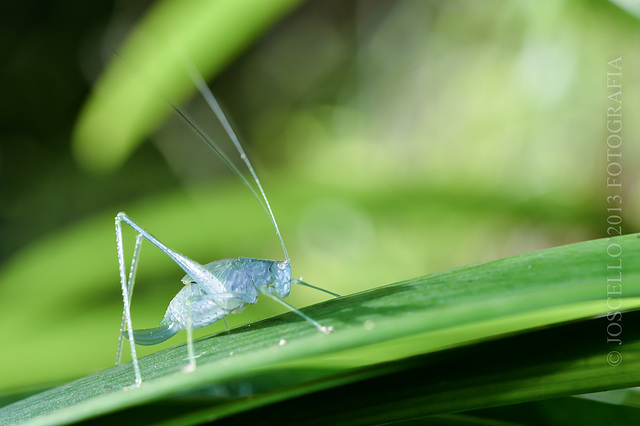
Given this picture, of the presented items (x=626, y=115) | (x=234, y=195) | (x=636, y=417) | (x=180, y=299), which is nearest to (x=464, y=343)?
(x=636, y=417)

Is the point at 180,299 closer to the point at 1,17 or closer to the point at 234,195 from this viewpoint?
the point at 234,195

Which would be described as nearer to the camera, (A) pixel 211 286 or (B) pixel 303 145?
(A) pixel 211 286

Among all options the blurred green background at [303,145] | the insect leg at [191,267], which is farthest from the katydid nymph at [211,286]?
the blurred green background at [303,145]

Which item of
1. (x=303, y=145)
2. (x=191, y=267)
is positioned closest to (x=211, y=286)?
(x=191, y=267)

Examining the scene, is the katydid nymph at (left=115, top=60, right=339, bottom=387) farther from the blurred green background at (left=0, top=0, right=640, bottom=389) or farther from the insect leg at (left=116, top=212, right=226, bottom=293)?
the blurred green background at (left=0, top=0, right=640, bottom=389)

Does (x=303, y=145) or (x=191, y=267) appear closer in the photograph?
(x=191, y=267)

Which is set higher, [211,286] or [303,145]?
[303,145]

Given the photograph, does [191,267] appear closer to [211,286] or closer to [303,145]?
[211,286]

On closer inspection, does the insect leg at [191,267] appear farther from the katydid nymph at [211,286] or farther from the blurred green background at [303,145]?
the blurred green background at [303,145]
